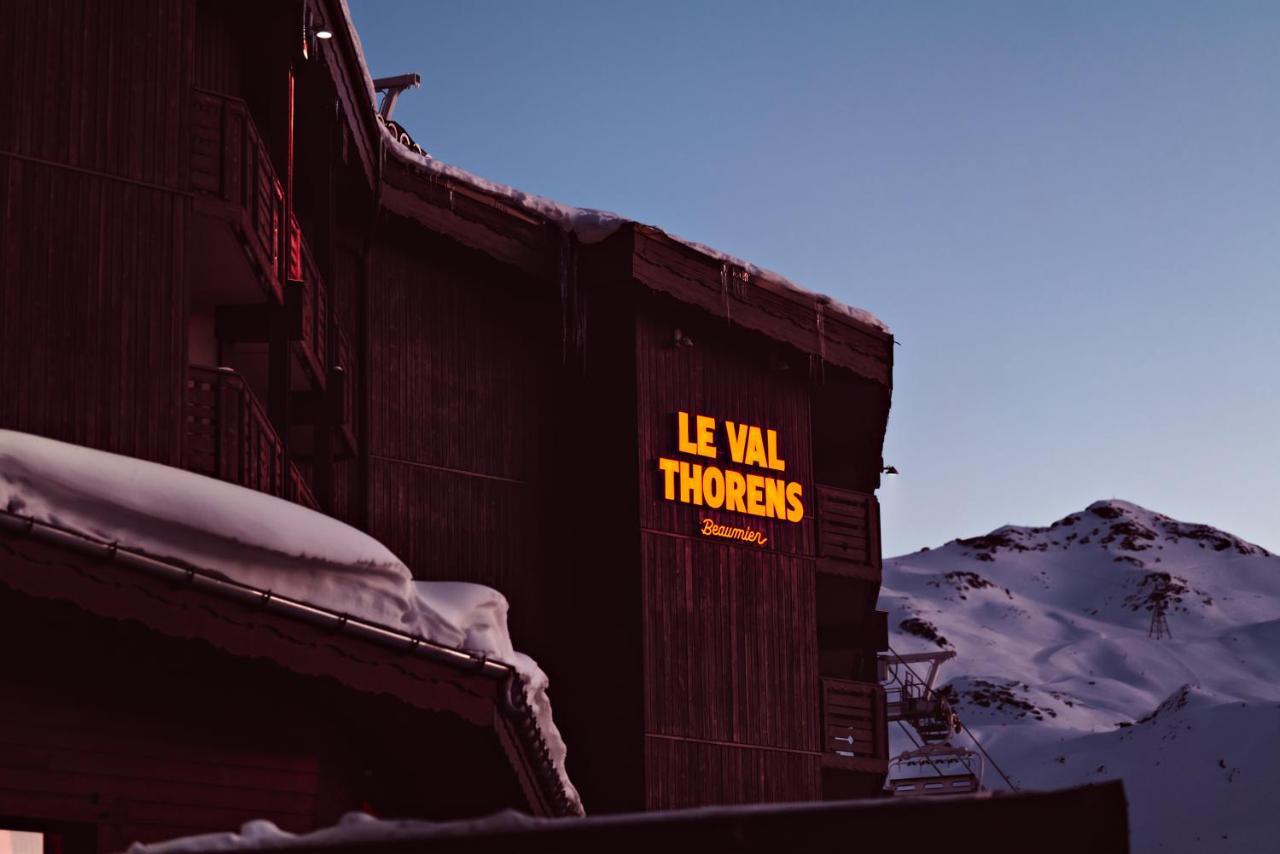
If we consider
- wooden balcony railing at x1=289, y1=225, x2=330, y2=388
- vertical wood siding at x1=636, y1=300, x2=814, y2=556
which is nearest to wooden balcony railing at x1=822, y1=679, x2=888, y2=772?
vertical wood siding at x1=636, y1=300, x2=814, y2=556

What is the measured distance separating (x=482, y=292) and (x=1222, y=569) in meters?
123

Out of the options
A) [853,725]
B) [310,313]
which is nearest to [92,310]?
[310,313]

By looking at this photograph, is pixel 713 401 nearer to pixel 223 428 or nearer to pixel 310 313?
pixel 310 313

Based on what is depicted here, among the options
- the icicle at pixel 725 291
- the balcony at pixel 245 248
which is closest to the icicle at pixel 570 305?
the icicle at pixel 725 291

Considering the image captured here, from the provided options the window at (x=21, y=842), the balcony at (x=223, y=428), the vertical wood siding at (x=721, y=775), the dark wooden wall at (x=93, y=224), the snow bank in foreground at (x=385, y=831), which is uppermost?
the dark wooden wall at (x=93, y=224)

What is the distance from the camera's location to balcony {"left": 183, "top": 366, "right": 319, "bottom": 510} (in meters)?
16.3

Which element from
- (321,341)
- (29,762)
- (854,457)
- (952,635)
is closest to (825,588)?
(854,457)

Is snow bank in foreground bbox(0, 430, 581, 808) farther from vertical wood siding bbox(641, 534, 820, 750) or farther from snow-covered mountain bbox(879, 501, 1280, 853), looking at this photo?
snow-covered mountain bbox(879, 501, 1280, 853)

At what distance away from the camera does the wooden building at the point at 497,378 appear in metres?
16.3

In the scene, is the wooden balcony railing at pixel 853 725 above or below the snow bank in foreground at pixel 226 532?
above

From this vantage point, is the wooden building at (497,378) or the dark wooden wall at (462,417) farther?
the dark wooden wall at (462,417)

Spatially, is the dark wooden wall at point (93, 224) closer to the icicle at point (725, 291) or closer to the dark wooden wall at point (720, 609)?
the dark wooden wall at point (720, 609)

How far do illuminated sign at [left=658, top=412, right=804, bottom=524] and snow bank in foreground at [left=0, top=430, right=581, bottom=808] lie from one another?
477 inches

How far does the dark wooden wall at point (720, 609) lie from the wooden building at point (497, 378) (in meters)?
0.05
